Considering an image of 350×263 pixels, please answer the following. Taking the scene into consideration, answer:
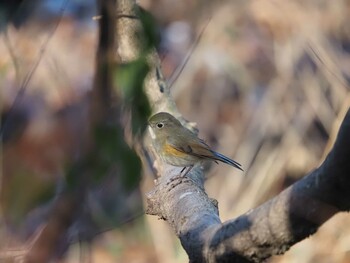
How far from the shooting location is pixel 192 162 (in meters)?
2.30

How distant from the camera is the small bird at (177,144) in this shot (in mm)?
2298

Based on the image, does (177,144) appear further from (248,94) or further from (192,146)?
(248,94)

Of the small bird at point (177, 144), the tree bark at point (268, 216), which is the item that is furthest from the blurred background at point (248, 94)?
the tree bark at point (268, 216)

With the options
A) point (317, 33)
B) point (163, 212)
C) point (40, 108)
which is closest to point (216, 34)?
point (317, 33)

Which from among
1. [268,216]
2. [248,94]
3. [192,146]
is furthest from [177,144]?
[248,94]

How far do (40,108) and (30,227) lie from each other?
7.77ft

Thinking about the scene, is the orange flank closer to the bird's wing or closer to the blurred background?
the bird's wing

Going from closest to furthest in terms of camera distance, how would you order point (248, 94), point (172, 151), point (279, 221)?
point (279, 221), point (172, 151), point (248, 94)

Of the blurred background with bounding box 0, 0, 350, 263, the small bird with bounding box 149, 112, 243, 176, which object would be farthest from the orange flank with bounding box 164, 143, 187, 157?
the blurred background with bounding box 0, 0, 350, 263

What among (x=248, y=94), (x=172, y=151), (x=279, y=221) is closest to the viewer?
(x=279, y=221)

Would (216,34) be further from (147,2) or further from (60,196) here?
(60,196)

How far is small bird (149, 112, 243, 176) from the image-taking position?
2298mm

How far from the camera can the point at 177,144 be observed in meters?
2.43

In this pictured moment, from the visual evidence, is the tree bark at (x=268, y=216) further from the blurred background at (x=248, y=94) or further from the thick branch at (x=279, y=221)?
the blurred background at (x=248, y=94)
